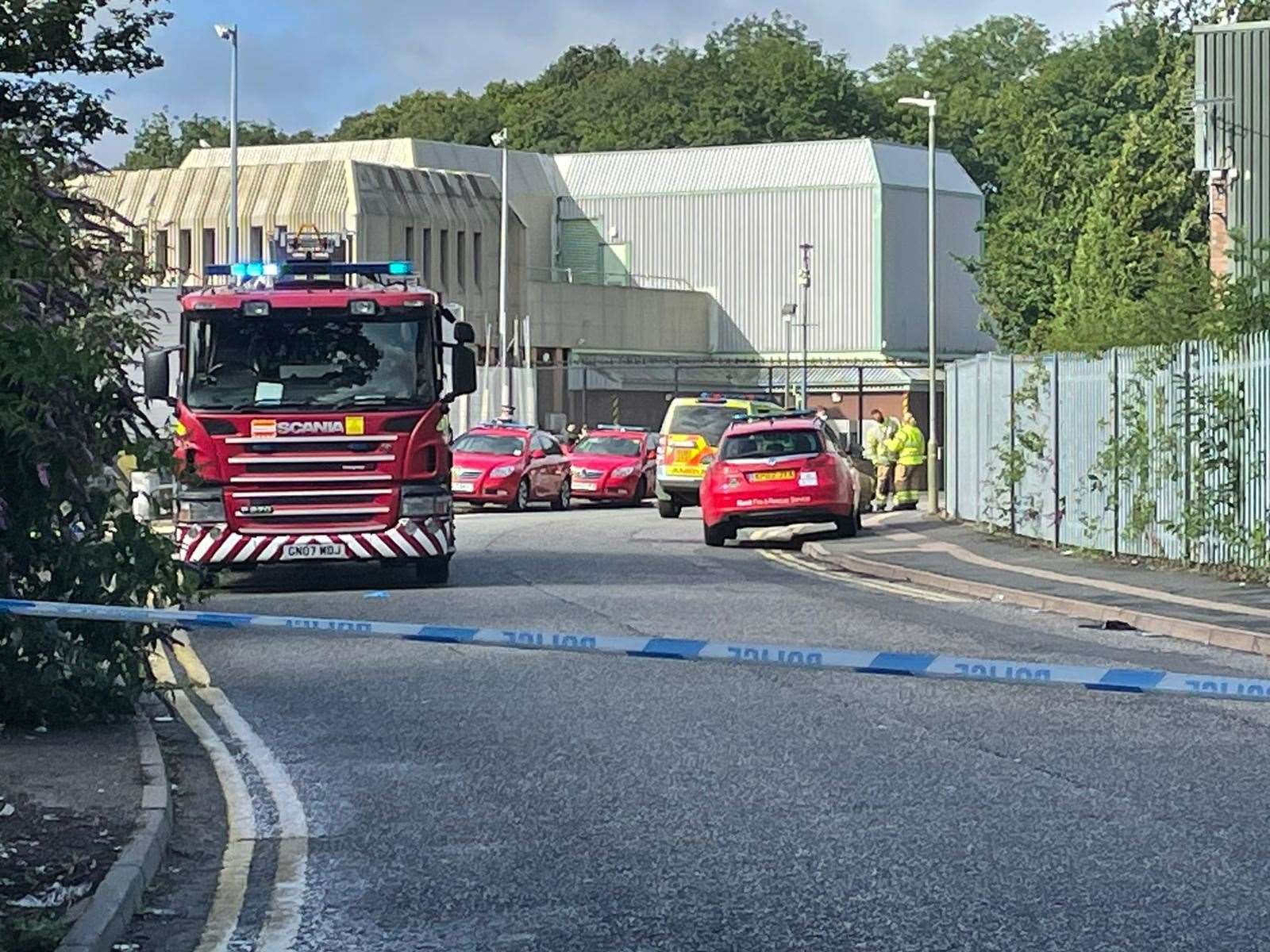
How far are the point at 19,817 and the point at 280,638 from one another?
24.8 feet

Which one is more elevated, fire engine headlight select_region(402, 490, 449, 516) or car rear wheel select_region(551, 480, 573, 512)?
fire engine headlight select_region(402, 490, 449, 516)

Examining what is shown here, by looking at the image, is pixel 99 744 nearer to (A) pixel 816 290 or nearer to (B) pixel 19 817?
(B) pixel 19 817

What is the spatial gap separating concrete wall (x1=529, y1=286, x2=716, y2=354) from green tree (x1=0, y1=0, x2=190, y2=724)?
196 ft

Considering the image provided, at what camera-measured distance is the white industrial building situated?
7200 cm

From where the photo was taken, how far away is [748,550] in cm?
2855

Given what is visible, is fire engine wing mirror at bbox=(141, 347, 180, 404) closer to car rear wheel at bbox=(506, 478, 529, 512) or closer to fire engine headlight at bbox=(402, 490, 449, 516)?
fire engine headlight at bbox=(402, 490, 449, 516)

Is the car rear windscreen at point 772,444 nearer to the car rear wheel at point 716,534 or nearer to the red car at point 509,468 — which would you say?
the car rear wheel at point 716,534

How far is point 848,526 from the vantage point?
3008cm

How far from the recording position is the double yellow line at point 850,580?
21000 millimetres

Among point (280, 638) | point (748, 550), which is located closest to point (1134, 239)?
point (748, 550)

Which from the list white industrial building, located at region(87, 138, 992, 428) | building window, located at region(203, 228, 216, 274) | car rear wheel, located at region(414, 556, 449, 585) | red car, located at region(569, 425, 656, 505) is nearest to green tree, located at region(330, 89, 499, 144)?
white industrial building, located at region(87, 138, 992, 428)

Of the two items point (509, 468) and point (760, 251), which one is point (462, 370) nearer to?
point (509, 468)

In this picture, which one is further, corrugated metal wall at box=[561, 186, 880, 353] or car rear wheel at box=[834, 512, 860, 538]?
corrugated metal wall at box=[561, 186, 880, 353]

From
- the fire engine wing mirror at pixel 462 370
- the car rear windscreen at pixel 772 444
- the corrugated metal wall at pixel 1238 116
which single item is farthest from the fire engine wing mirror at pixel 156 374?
the corrugated metal wall at pixel 1238 116
